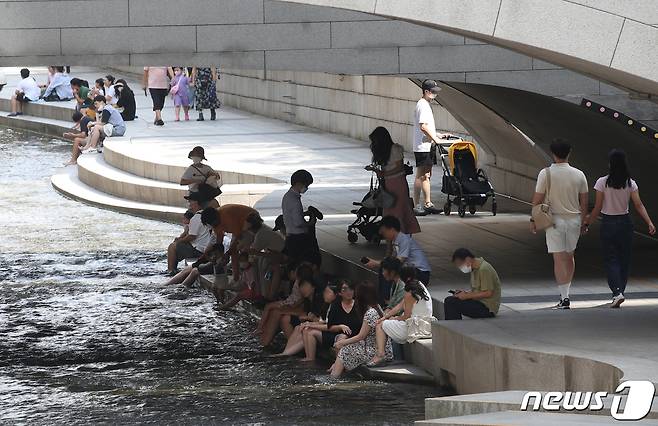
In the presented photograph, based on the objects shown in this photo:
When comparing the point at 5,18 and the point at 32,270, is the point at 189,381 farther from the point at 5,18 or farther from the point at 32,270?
the point at 32,270

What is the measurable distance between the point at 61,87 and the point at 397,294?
30.2 metres

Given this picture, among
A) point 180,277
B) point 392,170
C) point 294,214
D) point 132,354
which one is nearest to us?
point 132,354

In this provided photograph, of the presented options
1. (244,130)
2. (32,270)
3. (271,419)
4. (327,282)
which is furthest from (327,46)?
(244,130)

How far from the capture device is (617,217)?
13055 millimetres

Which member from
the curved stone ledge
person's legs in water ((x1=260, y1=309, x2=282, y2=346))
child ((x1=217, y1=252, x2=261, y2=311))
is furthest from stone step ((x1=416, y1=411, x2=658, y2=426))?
child ((x1=217, y1=252, x2=261, y2=311))

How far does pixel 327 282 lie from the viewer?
1555 cm

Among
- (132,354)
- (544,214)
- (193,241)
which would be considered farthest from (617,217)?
(193,241)

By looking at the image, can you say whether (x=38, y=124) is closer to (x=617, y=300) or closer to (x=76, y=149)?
(x=76, y=149)

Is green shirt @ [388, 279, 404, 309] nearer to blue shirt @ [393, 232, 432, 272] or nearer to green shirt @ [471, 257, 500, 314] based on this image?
blue shirt @ [393, 232, 432, 272]

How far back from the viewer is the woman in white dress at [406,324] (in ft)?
A: 42.7

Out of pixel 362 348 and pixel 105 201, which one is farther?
pixel 105 201

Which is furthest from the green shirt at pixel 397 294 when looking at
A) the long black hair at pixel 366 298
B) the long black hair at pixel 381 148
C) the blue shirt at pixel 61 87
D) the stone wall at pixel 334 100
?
the blue shirt at pixel 61 87

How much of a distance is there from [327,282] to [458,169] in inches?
164

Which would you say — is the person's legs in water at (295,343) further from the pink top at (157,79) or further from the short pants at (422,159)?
the pink top at (157,79)
